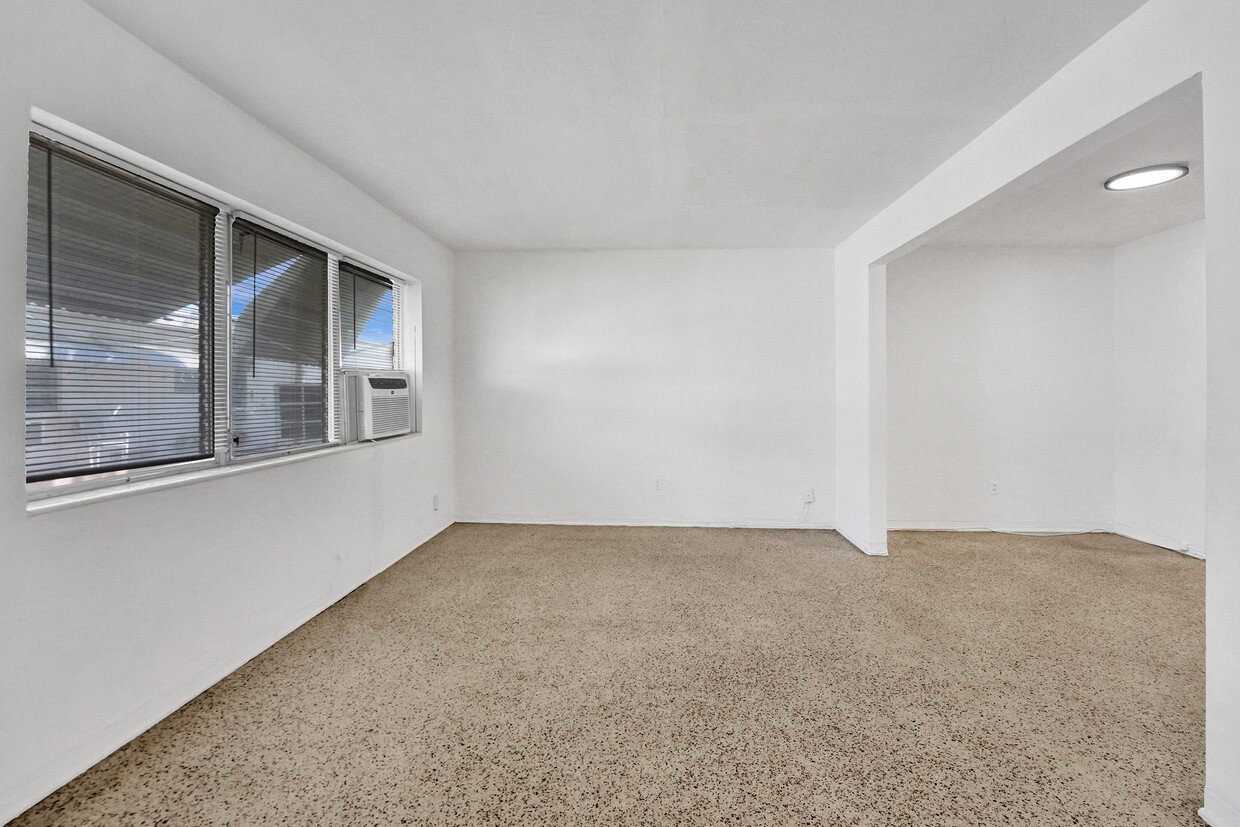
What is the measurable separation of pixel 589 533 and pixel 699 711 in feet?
8.65

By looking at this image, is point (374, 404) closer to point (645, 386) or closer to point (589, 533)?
point (589, 533)

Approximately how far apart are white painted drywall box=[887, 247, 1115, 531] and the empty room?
42mm

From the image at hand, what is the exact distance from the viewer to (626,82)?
83.0 inches

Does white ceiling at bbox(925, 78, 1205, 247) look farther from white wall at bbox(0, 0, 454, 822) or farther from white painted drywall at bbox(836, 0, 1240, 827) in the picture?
white wall at bbox(0, 0, 454, 822)

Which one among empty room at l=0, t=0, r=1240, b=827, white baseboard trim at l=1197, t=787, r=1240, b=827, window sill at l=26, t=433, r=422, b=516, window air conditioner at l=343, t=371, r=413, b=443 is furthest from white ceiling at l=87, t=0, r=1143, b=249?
white baseboard trim at l=1197, t=787, r=1240, b=827

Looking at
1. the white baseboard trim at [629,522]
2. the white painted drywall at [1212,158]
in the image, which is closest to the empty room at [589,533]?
the white painted drywall at [1212,158]

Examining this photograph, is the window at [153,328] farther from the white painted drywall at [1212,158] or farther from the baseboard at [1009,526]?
the baseboard at [1009,526]

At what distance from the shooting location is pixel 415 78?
6.82 feet

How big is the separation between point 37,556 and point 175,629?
620 millimetres

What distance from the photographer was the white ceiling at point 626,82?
5.65ft

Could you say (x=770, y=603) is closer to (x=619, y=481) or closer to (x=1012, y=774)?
(x=1012, y=774)

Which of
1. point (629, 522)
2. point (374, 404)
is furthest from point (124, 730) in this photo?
point (629, 522)

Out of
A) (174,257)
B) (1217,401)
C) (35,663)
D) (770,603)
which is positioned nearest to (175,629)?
(35,663)

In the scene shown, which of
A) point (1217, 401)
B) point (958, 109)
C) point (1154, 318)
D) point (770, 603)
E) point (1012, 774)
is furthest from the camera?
point (1154, 318)
